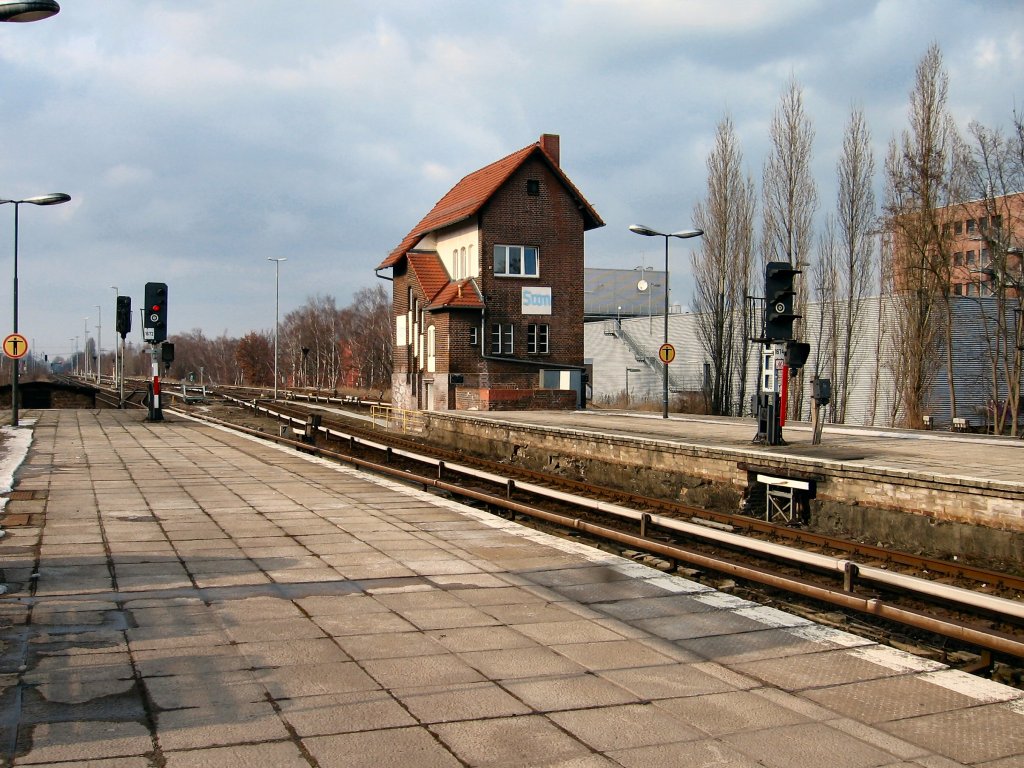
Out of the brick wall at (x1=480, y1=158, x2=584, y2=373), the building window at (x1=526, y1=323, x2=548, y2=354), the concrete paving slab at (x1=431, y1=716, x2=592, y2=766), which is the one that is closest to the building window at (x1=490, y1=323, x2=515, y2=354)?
the brick wall at (x1=480, y1=158, x2=584, y2=373)

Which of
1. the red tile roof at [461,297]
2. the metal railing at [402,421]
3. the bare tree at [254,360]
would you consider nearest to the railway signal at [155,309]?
the metal railing at [402,421]

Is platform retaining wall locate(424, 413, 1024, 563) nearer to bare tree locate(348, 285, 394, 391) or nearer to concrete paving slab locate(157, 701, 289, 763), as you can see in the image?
concrete paving slab locate(157, 701, 289, 763)

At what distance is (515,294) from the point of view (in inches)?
1473

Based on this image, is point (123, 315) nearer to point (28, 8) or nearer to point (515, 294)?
point (515, 294)

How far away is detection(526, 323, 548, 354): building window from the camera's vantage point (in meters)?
37.6

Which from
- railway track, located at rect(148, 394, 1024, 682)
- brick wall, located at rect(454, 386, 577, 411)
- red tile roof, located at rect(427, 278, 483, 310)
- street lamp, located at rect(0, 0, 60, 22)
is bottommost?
railway track, located at rect(148, 394, 1024, 682)

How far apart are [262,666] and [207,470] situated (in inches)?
484

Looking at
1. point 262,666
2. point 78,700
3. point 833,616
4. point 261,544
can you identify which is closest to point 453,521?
point 261,544

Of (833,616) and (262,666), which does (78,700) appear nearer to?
(262,666)

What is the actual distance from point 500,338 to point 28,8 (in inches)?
1111

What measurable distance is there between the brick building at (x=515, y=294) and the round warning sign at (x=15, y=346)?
14.7 m

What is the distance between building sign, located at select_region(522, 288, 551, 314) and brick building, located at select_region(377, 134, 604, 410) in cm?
4

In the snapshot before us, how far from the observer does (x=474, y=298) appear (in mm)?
36656

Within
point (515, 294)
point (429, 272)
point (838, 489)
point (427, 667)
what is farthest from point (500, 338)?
point (427, 667)
